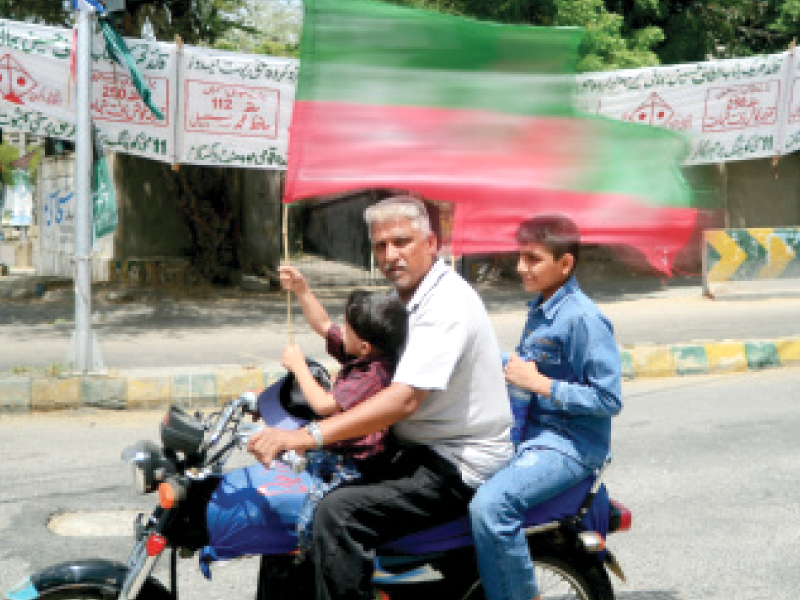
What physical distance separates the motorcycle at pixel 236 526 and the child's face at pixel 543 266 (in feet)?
2.13

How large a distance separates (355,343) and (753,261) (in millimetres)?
13545

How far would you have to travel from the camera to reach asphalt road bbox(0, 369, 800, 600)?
14.2ft

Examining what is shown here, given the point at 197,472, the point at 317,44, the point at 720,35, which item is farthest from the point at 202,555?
the point at 720,35

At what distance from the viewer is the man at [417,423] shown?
2.67 meters

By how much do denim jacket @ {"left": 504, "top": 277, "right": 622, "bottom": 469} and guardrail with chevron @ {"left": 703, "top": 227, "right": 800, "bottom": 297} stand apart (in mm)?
12575

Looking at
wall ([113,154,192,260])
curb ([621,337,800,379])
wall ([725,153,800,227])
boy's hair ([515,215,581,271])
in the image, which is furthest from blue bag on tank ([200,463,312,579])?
wall ([725,153,800,227])

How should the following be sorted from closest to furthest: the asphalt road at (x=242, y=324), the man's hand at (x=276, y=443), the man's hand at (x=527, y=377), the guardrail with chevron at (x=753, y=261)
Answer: the man's hand at (x=276, y=443), the man's hand at (x=527, y=377), the asphalt road at (x=242, y=324), the guardrail with chevron at (x=753, y=261)

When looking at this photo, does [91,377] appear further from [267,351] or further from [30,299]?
[30,299]

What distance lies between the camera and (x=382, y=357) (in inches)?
112

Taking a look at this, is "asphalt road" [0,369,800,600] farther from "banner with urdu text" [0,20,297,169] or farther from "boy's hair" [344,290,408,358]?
"banner with urdu text" [0,20,297,169]

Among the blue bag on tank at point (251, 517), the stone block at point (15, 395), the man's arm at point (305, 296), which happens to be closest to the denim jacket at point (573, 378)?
the man's arm at point (305, 296)

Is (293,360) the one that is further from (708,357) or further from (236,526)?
(708,357)

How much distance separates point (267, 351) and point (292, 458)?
27.0 ft

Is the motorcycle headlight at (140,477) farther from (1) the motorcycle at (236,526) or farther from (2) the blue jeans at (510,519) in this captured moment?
(2) the blue jeans at (510,519)
